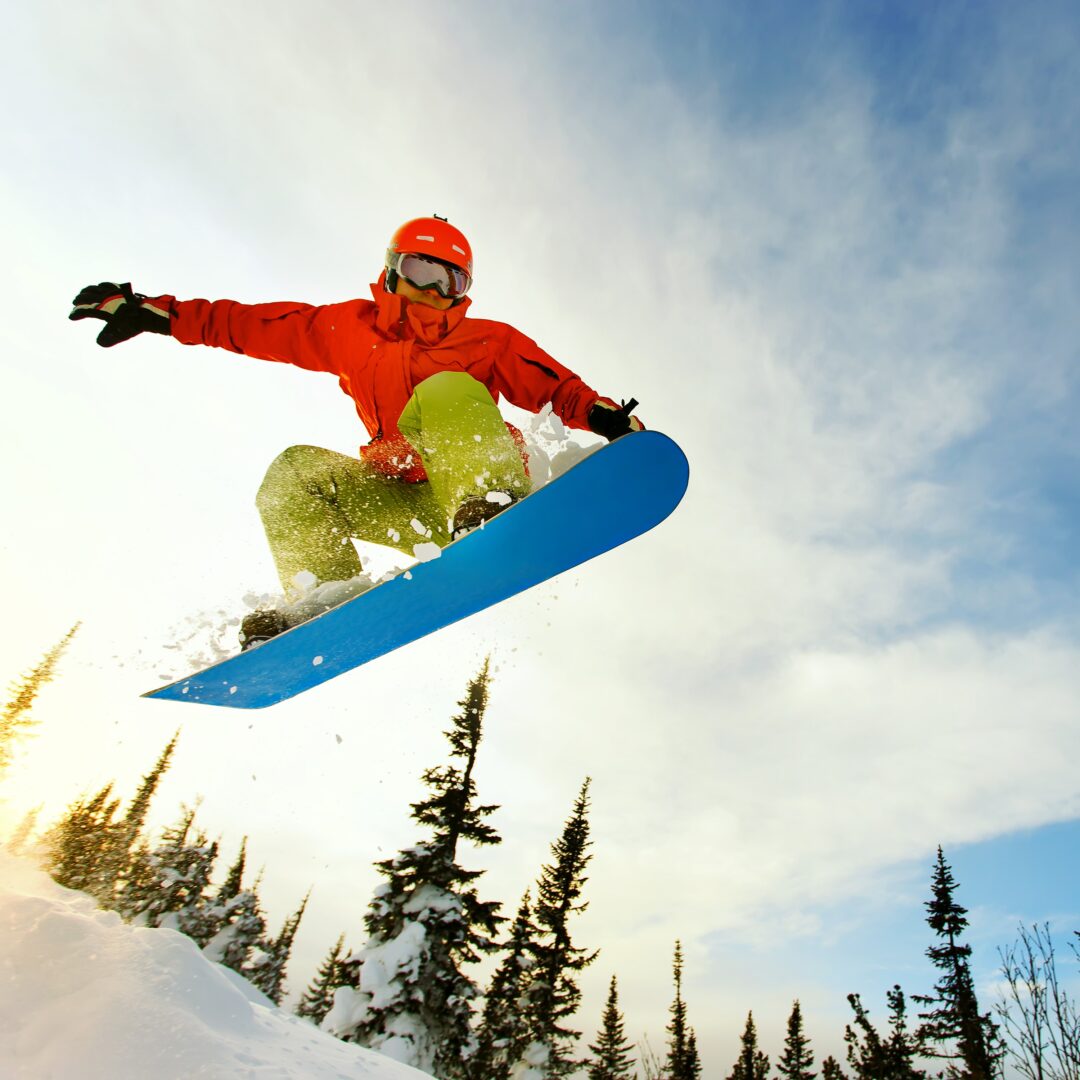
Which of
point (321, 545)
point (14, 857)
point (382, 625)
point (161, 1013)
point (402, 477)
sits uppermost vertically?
point (402, 477)

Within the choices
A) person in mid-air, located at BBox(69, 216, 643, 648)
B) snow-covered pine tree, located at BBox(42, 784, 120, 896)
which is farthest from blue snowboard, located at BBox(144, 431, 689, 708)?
snow-covered pine tree, located at BBox(42, 784, 120, 896)

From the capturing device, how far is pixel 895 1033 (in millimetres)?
26781

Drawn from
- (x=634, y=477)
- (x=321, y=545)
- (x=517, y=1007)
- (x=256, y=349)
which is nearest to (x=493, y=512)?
(x=634, y=477)

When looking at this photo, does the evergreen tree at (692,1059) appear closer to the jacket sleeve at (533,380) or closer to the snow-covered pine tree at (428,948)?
the snow-covered pine tree at (428,948)

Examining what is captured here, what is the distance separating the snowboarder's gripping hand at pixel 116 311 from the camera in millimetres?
4148

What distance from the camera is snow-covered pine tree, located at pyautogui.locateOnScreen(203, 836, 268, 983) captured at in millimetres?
28891

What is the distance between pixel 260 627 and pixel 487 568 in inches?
58.0

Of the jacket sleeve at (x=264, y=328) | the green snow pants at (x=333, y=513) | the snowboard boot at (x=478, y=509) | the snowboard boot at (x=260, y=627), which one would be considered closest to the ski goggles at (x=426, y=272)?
the jacket sleeve at (x=264, y=328)

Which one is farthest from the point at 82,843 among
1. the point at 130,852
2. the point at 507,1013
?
the point at 507,1013

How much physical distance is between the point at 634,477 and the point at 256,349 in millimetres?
2725

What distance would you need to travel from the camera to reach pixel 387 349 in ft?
13.4

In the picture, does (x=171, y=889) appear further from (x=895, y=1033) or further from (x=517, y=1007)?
(x=895, y=1033)

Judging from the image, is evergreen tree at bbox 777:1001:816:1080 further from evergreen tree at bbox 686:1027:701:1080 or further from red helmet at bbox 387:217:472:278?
red helmet at bbox 387:217:472:278

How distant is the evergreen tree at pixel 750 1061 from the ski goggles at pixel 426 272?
4300 cm
